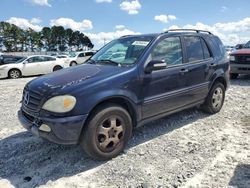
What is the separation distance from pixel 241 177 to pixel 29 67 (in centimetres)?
1462

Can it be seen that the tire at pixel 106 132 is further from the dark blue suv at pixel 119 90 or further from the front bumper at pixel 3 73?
the front bumper at pixel 3 73

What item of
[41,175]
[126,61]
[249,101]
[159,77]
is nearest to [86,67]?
[126,61]

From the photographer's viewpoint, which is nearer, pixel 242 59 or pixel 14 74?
pixel 242 59

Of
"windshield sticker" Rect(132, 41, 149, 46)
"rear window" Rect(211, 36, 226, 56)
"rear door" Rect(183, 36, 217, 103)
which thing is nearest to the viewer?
"windshield sticker" Rect(132, 41, 149, 46)

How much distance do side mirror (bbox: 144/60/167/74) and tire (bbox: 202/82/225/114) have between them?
2.02m

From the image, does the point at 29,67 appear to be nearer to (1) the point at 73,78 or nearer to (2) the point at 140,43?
(2) the point at 140,43

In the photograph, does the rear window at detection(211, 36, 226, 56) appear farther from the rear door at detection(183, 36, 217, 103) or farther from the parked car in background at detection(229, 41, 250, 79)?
the parked car in background at detection(229, 41, 250, 79)

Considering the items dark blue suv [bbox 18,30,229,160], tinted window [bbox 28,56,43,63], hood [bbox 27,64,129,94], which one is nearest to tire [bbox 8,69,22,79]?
tinted window [bbox 28,56,43,63]

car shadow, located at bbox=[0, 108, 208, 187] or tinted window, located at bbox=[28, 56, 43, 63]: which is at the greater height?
tinted window, located at bbox=[28, 56, 43, 63]

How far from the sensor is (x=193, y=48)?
18.0 ft

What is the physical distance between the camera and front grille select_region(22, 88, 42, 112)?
3.84 m

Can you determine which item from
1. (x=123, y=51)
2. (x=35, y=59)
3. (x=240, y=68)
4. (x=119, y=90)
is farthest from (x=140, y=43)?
(x=35, y=59)

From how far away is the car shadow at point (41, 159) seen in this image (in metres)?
3.74

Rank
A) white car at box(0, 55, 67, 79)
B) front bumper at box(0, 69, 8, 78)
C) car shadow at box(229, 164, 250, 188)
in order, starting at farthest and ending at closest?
1. white car at box(0, 55, 67, 79)
2. front bumper at box(0, 69, 8, 78)
3. car shadow at box(229, 164, 250, 188)
